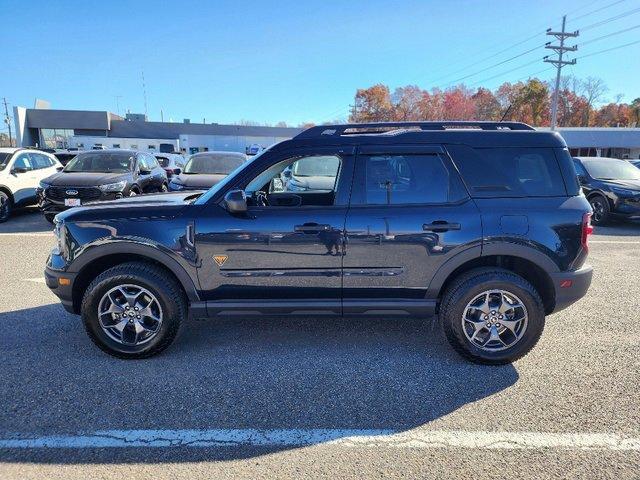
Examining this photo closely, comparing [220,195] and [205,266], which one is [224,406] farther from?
[220,195]

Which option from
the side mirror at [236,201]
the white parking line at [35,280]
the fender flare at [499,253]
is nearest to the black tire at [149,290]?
the side mirror at [236,201]

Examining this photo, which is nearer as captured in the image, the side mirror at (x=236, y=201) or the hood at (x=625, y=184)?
the side mirror at (x=236, y=201)

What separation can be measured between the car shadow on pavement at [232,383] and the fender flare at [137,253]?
0.66m

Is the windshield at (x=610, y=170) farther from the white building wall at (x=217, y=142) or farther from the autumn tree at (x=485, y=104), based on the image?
the autumn tree at (x=485, y=104)

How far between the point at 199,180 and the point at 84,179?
2400 mm

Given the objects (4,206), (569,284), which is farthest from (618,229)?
(4,206)

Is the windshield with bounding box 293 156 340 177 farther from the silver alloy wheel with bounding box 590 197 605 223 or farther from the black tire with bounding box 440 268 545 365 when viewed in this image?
the silver alloy wheel with bounding box 590 197 605 223

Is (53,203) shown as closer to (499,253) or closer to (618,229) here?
(499,253)

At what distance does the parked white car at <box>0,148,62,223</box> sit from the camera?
1018 cm

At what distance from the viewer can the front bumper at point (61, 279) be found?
11.9ft

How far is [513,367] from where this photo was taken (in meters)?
3.58

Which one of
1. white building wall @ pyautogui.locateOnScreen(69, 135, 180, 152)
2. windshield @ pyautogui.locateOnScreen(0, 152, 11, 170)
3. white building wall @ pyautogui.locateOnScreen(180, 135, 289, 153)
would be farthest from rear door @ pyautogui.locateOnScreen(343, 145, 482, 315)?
white building wall @ pyautogui.locateOnScreen(180, 135, 289, 153)

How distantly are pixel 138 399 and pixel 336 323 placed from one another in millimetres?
2002

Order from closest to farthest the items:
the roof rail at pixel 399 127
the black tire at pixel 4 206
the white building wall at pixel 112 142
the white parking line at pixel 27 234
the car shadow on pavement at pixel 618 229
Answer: the roof rail at pixel 399 127, the white parking line at pixel 27 234, the car shadow on pavement at pixel 618 229, the black tire at pixel 4 206, the white building wall at pixel 112 142
